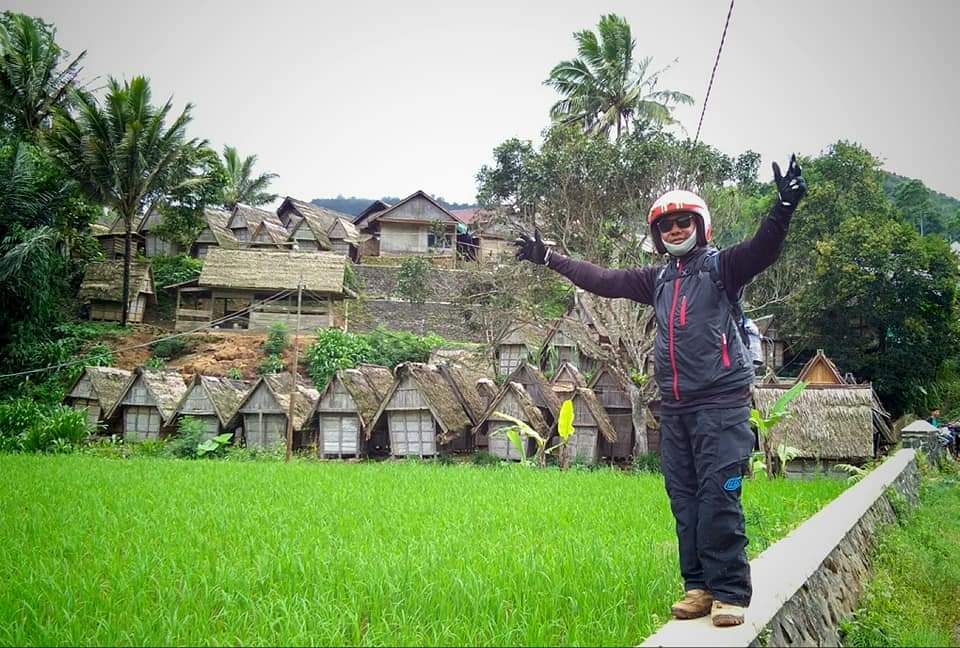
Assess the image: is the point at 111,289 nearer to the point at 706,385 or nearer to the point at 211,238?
the point at 211,238

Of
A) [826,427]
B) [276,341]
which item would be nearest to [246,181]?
[276,341]

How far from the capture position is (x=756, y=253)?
11.6 ft

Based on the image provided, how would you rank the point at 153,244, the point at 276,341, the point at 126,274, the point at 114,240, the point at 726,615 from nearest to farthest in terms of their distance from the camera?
1. the point at 726,615
2. the point at 276,341
3. the point at 126,274
4. the point at 114,240
5. the point at 153,244

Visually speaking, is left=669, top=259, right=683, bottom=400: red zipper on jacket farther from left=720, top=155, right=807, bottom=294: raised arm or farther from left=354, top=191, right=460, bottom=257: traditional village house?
left=354, top=191, right=460, bottom=257: traditional village house

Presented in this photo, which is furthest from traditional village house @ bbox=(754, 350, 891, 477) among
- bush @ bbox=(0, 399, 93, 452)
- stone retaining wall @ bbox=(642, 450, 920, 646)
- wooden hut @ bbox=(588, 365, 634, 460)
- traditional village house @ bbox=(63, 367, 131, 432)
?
traditional village house @ bbox=(63, 367, 131, 432)

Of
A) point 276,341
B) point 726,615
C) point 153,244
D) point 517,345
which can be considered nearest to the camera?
point 726,615

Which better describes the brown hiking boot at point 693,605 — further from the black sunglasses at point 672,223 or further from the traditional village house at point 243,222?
the traditional village house at point 243,222

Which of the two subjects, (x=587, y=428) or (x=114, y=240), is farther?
(x=114, y=240)

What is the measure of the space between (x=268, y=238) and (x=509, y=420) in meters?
Answer: 22.3

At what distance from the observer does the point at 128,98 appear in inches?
1051

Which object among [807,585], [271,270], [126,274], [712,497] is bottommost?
[807,585]

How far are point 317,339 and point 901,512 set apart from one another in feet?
69.7

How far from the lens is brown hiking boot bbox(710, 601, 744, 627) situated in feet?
10.7

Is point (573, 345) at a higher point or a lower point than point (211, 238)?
lower
